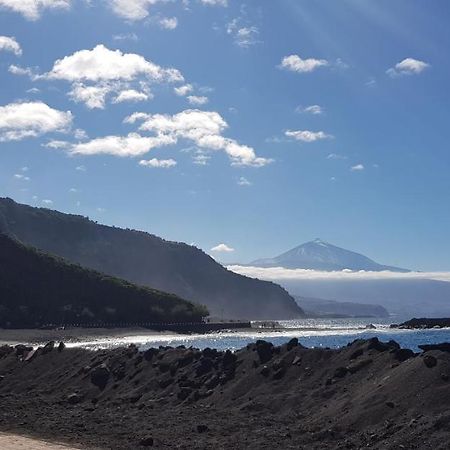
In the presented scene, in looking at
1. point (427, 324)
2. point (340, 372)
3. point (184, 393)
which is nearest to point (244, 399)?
point (184, 393)

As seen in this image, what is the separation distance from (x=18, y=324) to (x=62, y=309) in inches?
655

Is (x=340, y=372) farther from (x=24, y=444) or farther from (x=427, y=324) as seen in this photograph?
(x=427, y=324)

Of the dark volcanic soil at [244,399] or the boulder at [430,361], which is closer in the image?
the dark volcanic soil at [244,399]

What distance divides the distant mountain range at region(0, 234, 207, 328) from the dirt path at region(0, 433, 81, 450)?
109639 mm

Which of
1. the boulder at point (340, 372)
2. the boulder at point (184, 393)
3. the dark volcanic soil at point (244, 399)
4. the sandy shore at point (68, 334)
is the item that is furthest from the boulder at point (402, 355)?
the sandy shore at point (68, 334)

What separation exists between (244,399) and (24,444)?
31.8ft

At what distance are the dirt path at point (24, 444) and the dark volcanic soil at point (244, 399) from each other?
92 cm

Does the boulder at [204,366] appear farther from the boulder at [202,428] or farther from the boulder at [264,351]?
the boulder at [202,428]

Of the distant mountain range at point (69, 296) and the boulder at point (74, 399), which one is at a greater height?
the distant mountain range at point (69, 296)

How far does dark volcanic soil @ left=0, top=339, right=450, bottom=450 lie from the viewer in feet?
83.4

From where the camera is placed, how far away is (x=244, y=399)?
1267 inches

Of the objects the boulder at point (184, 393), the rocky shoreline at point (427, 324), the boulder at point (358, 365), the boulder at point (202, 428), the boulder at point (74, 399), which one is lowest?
the boulder at point (74, 399)

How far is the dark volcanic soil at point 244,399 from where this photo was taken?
25.4 metres

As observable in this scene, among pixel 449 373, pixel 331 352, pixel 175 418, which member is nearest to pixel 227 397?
pixel 175 418
